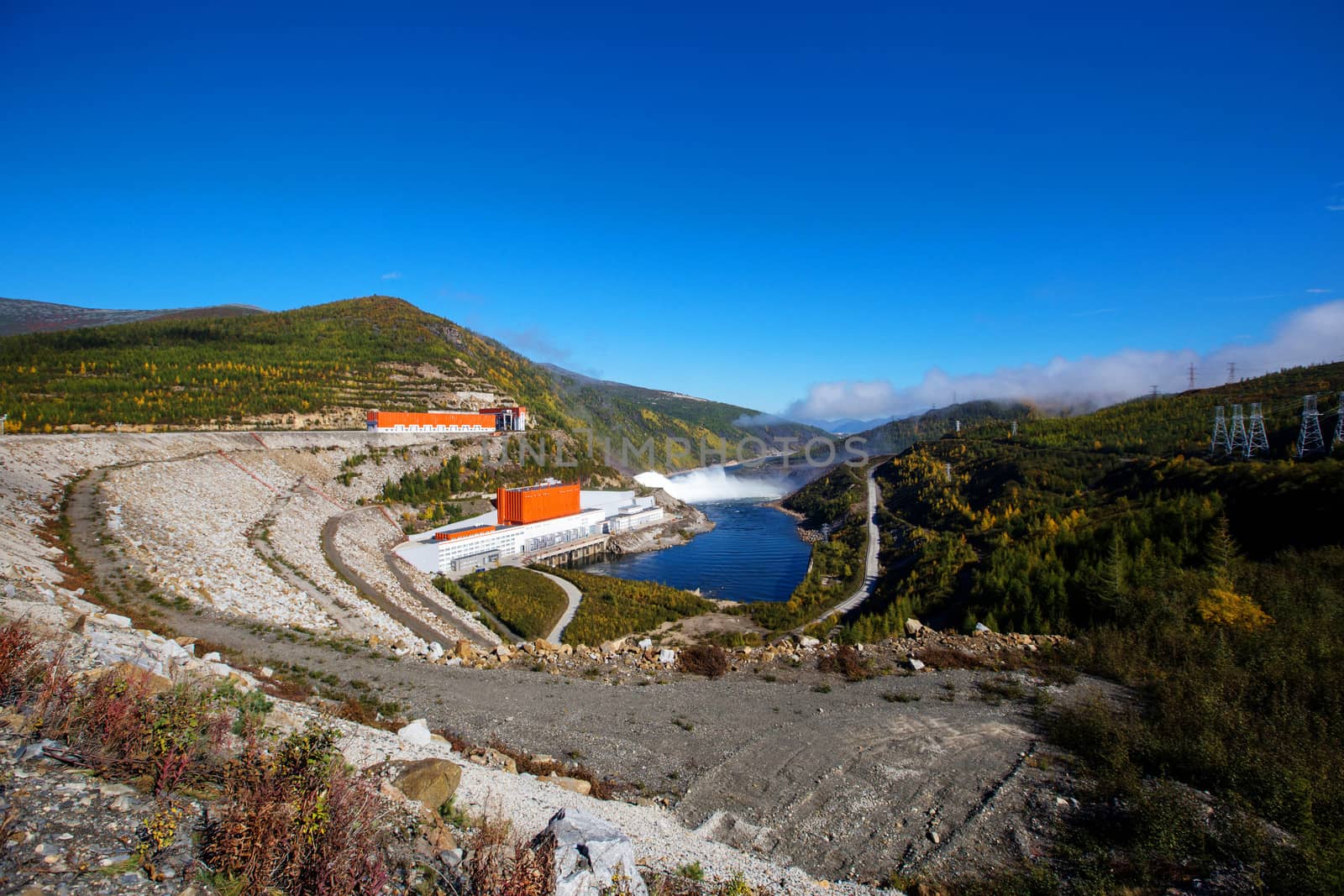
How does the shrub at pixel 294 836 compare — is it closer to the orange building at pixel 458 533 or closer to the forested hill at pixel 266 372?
the orange building at pixel 458 533

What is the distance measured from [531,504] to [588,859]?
38565 mm

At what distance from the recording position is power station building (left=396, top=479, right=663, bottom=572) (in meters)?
31.4

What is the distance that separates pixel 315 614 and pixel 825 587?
964 inches

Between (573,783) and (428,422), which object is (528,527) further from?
(573,783)

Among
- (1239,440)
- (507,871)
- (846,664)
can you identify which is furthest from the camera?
(1239,440)

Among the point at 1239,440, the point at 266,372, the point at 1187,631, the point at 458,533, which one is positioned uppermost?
the point at 266,372

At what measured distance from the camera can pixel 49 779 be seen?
3.48 meters

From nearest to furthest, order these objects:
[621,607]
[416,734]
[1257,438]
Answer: [416,734]
[621,607]
[1257,438]

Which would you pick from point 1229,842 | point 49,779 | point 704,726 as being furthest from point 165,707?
point 1229,842

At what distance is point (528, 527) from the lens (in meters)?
39.9

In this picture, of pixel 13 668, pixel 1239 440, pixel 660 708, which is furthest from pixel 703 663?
pixel 1239 440

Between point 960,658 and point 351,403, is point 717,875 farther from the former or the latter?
point 351,403

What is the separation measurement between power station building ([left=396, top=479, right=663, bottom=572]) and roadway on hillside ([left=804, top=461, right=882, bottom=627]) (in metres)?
19.5

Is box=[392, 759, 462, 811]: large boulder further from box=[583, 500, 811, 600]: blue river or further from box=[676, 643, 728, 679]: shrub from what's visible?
box=[583, 500, 811, 600]: blue river
